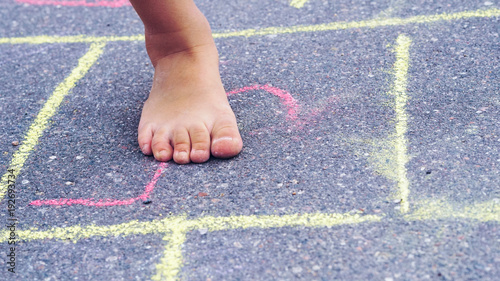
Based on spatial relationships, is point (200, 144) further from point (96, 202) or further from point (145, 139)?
point (96, 202)

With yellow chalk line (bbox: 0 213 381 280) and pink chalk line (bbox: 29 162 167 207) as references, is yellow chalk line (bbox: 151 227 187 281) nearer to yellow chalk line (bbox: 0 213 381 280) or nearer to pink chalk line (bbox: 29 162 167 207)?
yellow chalk line (bbox: 0 213 381 280)

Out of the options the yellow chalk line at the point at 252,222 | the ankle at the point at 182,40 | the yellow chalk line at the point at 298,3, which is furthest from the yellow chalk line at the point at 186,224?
the yellow chalk line at the point at 298,3

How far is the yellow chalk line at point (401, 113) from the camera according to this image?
1997mm

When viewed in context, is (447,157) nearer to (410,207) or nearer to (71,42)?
(410,207)

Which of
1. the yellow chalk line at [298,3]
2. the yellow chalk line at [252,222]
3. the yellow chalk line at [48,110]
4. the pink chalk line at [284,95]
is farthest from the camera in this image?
the yellow chalk line at [298,3]

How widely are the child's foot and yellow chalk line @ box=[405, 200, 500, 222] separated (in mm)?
770

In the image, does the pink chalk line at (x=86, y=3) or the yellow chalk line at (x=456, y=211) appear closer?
the yellow chalk line at (x=456, y=211)

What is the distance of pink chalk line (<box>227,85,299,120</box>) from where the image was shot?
2.53 m

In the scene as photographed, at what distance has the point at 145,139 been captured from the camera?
234cm

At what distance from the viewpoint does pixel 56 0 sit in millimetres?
3947

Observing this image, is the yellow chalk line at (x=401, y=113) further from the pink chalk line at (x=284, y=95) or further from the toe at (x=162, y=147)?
the toe at (x=162, y=147)

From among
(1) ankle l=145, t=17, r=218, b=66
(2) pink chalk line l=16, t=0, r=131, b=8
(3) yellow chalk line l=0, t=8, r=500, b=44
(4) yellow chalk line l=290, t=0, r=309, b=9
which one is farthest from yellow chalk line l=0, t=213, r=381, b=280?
(2) pink chalk line l=16, t=0, r=131, b=8

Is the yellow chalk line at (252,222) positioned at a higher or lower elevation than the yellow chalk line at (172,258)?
higher

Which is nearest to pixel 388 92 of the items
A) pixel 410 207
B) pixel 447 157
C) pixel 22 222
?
pixel 447 157
